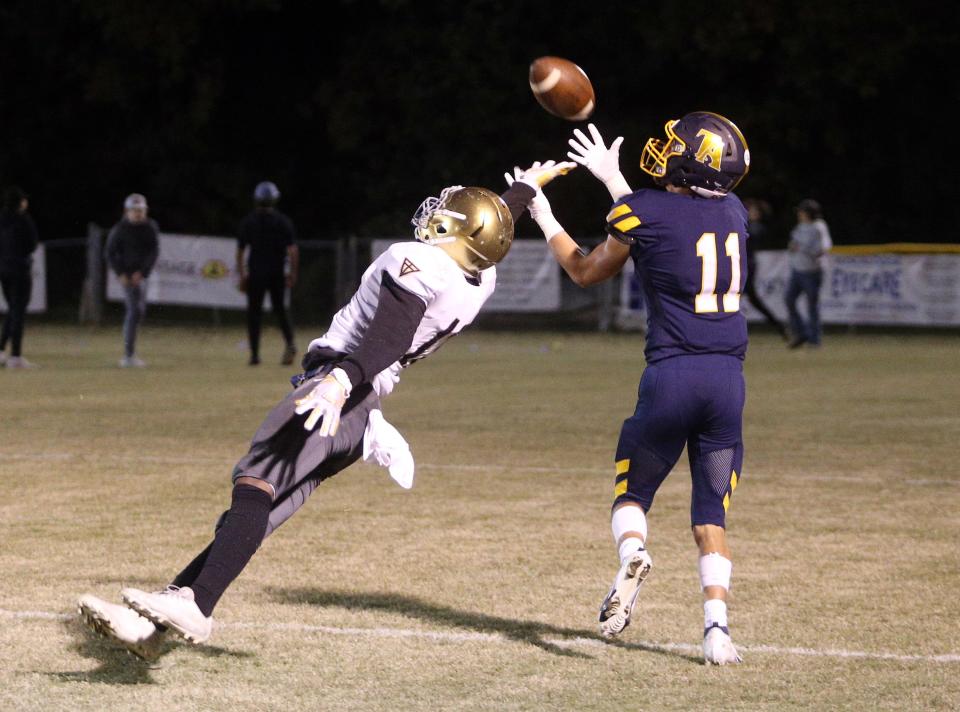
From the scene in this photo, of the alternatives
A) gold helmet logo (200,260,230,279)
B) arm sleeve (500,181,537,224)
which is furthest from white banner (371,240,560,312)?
arm sleeve (500,181,537,224)

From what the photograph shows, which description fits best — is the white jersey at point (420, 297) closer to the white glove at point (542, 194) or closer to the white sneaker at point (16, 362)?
the white glove at point (542, 194)

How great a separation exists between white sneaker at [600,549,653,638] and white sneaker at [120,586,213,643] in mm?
1416

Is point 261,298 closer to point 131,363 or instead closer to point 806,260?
point 131,363

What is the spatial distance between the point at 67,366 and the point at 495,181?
734 inches

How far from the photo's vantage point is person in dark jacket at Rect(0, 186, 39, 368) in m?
20.3

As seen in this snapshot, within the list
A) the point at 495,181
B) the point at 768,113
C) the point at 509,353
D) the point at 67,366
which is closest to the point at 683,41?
the point at 768,113

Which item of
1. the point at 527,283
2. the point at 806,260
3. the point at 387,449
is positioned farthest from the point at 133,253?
the point at 387,449

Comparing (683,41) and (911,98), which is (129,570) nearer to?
(683,41)

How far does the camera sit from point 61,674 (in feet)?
18.7

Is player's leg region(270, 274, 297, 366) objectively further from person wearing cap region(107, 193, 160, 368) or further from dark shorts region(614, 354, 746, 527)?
dark shorts region(614, 354, 746, 527)

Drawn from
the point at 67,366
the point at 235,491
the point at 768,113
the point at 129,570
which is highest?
the point at 768,113

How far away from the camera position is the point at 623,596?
19.6 ft

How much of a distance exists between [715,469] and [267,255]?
14796 mm

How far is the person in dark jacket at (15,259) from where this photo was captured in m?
20.3
